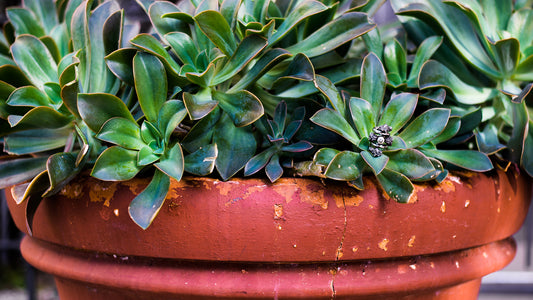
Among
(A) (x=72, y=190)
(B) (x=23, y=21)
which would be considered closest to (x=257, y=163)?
(A) (x=72, y=190)

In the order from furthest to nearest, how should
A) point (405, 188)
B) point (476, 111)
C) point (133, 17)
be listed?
point (133, 17) → point (476, 111) → point (405, 188)

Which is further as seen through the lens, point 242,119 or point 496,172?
point 496,172

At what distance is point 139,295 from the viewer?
0.54 meters

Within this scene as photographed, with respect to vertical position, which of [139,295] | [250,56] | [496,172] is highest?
[250,56]

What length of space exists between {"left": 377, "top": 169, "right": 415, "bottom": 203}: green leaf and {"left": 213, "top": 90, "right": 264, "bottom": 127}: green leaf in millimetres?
158

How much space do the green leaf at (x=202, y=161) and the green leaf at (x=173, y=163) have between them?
0.03 meters

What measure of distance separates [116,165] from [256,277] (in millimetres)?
204

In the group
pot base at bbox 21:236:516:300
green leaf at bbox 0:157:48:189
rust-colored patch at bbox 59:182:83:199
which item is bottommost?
pot base at bbox 21:236:516:300

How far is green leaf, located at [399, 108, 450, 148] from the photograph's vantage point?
530 mm

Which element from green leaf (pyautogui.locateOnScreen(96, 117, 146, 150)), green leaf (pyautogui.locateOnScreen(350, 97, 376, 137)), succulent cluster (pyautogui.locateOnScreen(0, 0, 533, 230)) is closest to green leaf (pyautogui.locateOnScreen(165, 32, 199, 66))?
succulent cluster (pyautogui.locateOnScreen(0, 0, 533, 230))

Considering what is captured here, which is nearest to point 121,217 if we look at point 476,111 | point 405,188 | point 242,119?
point 242,119

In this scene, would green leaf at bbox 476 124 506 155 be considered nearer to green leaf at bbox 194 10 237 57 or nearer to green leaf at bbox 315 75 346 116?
green leaf at bbox 315 75 346 116

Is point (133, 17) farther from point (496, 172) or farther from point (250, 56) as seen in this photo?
point (496, 172)

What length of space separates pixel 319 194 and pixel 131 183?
0.22m
